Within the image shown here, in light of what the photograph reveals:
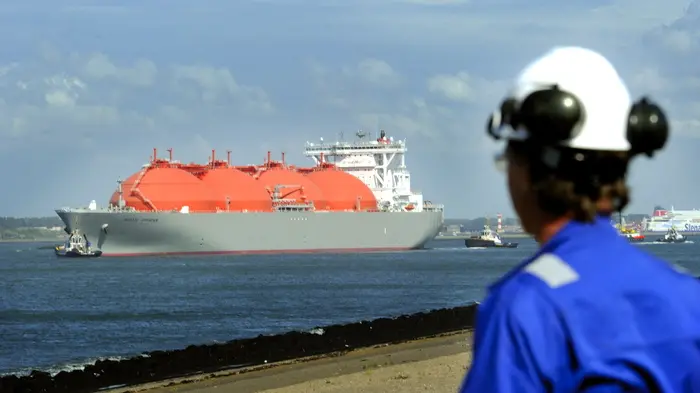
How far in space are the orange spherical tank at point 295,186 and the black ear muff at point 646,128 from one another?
6990cm

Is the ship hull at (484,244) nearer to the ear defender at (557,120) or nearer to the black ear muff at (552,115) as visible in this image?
the ear defender at (557,120)

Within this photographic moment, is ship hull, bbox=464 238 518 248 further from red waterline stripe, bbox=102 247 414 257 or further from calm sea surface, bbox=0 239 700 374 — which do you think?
calm sea surface, bbox=0 239 700 374

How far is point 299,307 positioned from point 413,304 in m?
2.71

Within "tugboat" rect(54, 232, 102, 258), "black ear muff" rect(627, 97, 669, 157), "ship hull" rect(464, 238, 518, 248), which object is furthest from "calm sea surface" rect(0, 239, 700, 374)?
"ship hull" rect(464, 238, 518, 248)

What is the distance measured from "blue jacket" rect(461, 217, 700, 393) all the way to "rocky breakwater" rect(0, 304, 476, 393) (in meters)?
8.77

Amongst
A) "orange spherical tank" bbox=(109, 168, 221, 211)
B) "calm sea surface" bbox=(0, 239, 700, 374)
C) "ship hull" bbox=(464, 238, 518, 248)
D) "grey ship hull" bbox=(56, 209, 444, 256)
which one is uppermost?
"orange spherical tank" bbox=(109, 168, 221, 211)

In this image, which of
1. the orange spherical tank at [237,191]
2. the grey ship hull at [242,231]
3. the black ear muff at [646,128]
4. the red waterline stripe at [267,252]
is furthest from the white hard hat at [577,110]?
the orange spherical tank at [237,191]

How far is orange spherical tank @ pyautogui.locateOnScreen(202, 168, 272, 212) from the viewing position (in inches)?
2721

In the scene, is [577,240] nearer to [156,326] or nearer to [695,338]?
[695,338]

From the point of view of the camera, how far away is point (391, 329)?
14.1 metres

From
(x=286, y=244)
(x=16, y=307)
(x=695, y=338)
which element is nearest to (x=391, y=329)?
(x=695, y=338)

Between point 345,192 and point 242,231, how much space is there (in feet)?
30.9

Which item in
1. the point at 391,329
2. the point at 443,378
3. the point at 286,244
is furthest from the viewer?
the point at 286,244

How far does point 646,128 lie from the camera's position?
152 cm
